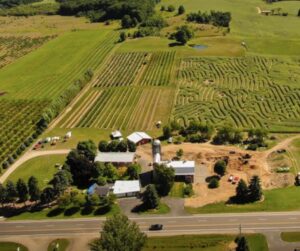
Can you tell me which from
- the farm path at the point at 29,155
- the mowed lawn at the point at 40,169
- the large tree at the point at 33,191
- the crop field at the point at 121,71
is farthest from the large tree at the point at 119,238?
the crop field at the point at 121,71

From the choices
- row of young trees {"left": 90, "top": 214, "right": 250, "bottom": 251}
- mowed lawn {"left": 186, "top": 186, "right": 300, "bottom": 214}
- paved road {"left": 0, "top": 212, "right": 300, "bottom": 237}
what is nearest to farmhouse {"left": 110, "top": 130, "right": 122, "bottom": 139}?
paved road {"left": 0, "top": 212, "right": 300, "bottom": 237}

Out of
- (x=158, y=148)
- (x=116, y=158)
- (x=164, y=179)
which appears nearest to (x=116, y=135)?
(x=116, y=158)

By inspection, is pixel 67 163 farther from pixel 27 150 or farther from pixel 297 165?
pixel 297 165

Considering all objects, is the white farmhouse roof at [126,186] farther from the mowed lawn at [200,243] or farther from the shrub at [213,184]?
the shrub at [213,184]

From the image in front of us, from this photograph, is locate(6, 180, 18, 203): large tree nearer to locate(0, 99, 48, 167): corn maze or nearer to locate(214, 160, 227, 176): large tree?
locate(0, 99, 48, 167): corn maze

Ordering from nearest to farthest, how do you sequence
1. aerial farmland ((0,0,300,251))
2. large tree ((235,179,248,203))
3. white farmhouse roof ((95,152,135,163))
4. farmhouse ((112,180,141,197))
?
aerial farmland ((0,0,300,251)) < large tree ((235,179,248,203)) < farmhouse ((112,180,141,197)) < white farmhouse roof ((95,152,135,163))

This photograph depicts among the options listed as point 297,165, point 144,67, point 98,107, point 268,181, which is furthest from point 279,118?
point 144,67
